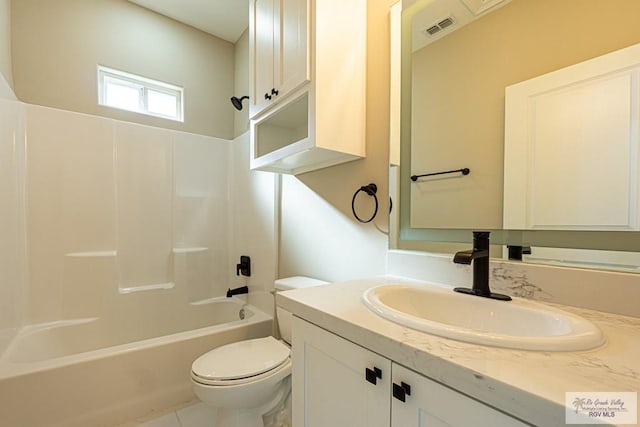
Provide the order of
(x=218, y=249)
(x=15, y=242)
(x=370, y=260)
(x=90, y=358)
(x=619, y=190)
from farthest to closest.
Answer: (x=218, y=249)
(x=15, y=242)
(x=90, y=358)
(x=370, y=260)
(x=619, y=190)

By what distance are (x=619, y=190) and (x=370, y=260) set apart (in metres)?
0.85

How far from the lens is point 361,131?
1.32 meters

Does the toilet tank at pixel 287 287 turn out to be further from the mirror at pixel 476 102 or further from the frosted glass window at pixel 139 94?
the frosted glass window at pixel 139 94

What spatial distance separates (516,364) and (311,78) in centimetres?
113

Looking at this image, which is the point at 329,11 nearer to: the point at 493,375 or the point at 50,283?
the point at 493,375

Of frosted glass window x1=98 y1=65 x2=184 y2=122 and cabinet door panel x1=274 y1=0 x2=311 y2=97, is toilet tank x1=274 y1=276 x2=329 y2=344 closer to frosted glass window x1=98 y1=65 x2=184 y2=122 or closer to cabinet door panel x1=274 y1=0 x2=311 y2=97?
cabinet door panel x1=274 y1=0 x2=311 y2=97

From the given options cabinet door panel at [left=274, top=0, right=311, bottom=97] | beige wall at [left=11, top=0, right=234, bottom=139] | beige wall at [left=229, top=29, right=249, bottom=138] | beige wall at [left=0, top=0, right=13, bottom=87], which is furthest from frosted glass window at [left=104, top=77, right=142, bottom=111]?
cabinet door panel at [left=274, top=0, right=311, bottom=97]

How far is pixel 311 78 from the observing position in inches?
45.7

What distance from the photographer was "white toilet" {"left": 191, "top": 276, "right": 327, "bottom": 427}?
1.17 m

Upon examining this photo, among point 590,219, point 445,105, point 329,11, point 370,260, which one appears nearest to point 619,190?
point 590,219

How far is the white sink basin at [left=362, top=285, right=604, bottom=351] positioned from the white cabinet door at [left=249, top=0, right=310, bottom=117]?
37.2 inches

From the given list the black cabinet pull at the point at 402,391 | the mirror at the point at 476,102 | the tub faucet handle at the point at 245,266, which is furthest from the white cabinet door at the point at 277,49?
the tub faucet handle at the point at 245,266

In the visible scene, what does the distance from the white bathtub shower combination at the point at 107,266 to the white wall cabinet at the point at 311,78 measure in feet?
4.18

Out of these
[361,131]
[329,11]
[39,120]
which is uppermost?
[329,11]
